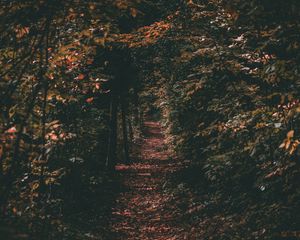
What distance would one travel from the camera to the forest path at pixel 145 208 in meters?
11.2

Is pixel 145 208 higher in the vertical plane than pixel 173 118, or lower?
lower

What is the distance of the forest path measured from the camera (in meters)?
11.2

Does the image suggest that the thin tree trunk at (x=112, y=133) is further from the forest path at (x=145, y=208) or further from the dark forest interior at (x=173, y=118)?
the forest path at (x=145, y=208)

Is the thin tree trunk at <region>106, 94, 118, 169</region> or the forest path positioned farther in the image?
the thin tree trunk at <region>106, 94, 118, 169</region>

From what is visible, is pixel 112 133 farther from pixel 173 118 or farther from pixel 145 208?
pixel 145 208

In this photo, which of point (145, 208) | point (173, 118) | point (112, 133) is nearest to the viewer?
point (145, 208)

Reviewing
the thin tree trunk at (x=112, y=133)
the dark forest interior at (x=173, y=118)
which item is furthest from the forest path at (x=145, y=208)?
the thin tree trunk at (x=112, y=133)

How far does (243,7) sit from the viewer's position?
5531 mm

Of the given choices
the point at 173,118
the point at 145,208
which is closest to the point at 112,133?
the point at 173,118

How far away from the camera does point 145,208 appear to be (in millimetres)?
14227

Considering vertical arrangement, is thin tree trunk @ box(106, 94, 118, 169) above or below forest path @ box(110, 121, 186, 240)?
above

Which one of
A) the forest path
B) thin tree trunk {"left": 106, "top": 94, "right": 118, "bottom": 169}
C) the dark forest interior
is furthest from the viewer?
thin tree trunk {"left": 106, "top": 94, "right": 118, "bottom": 169}

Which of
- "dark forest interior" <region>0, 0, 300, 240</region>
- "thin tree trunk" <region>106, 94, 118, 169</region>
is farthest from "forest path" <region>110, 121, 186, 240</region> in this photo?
"thin tree trunk" <region>106, 94, 118, 169</region>

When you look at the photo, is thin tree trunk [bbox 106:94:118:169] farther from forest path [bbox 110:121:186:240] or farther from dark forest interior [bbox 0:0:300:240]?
forest path [bbox 110:121:186:240]
